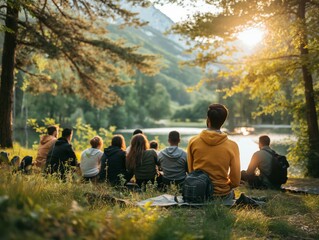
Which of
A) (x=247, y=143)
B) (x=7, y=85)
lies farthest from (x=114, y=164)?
(x=247, y=143)

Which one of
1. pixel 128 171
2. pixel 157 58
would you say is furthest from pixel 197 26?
pixel 128 171

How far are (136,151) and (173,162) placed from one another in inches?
30.8

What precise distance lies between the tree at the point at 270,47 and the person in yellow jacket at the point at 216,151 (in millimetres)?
4637

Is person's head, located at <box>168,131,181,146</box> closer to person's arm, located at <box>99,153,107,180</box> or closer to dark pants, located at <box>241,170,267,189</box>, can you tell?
person's arm, located at <box>99,153,107,180</box>

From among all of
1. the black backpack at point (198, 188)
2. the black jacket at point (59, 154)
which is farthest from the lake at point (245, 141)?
the black backpack at point (198, 188)

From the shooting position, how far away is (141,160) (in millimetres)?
7344

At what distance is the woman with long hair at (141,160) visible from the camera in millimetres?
7219

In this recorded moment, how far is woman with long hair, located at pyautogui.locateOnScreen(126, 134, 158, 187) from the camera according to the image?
23.7ft

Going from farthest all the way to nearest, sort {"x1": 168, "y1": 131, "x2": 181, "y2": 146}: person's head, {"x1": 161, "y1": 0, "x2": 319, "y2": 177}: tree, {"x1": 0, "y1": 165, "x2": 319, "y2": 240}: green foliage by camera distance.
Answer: {"x1": 161, "y1": 0, "x2": 319, "y2": 177}: tree, {"x1": 168, "y1": 131, "x2": 181, "y2": 146}: person's head, {"x1": 0, "y1": 165, "x2": 319, "y2": 240}: green foliage

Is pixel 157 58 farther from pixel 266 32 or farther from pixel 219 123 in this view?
pixel 219 123

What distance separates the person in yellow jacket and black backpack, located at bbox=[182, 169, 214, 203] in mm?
117

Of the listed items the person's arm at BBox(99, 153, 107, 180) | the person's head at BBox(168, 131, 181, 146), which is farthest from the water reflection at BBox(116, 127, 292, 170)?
the person's arm at BBox(99, 153, 107, 180)

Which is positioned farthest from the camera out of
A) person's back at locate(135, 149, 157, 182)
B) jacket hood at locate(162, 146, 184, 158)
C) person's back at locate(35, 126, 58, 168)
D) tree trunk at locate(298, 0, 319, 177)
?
tree trunk at locate(298, 0, 319, 177)

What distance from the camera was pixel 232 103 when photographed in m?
60.8
